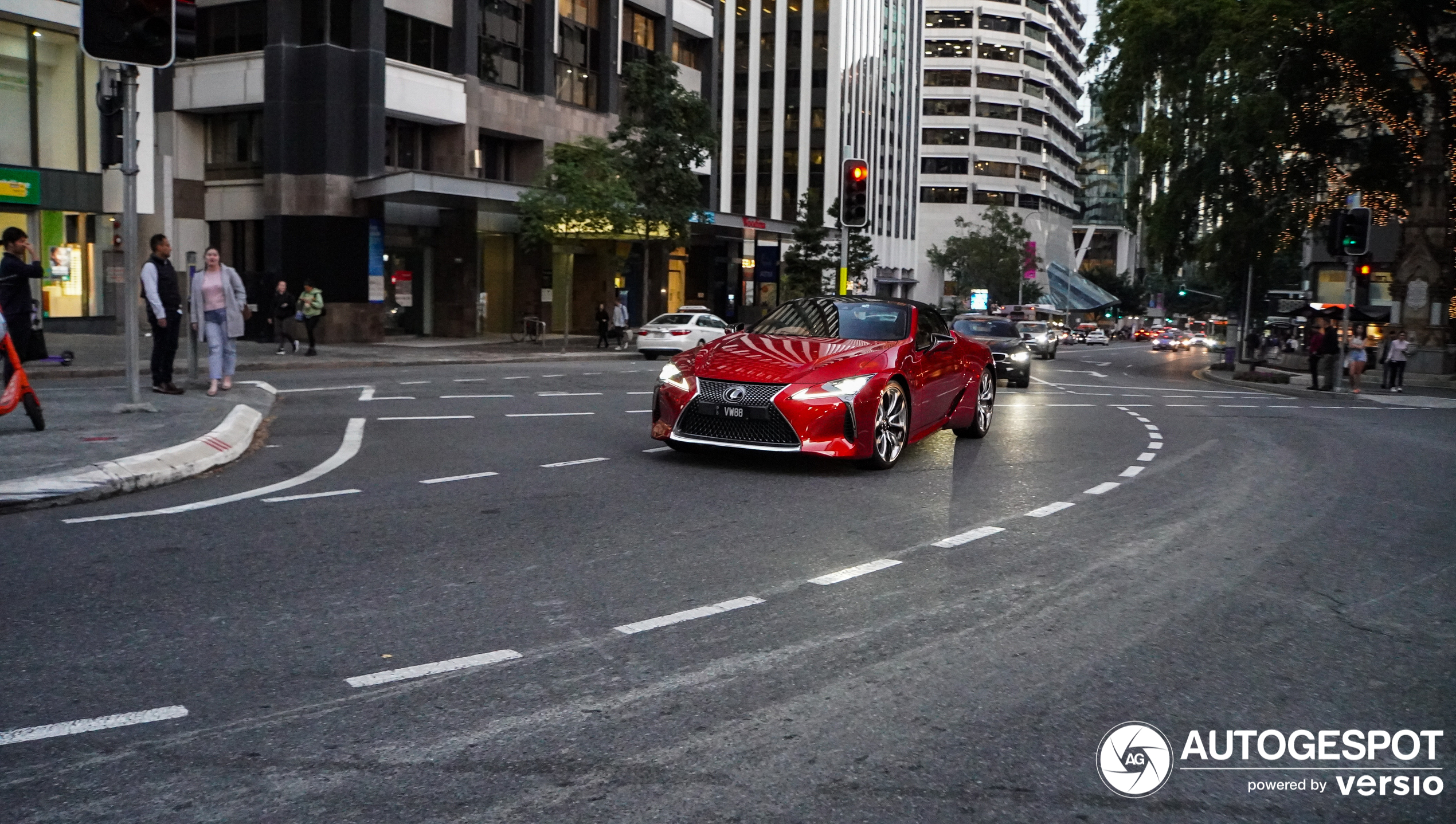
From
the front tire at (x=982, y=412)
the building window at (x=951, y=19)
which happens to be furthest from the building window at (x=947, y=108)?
the front tire at (x=982, y=412)

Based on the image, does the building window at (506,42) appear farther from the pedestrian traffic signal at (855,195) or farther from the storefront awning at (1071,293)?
the storefront awning at (1071,293)

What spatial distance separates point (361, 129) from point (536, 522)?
30.0 m

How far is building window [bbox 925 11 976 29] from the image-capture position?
11169 cm

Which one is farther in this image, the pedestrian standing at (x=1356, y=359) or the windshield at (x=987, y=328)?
the pedestrian standing at (x=1356, y=359)

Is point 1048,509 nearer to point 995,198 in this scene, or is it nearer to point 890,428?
point 890,428

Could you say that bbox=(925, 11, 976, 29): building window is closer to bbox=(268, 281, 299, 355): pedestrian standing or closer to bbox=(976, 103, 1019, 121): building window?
bbox=(976, 103, 1019, 121): building window

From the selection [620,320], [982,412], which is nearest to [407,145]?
[620,320]

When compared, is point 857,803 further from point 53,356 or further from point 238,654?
point 53,356

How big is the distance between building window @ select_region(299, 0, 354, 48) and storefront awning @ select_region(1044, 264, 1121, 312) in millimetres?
98869

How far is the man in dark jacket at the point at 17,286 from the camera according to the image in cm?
1333

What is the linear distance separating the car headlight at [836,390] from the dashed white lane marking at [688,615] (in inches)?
167

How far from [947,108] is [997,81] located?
5.42 metres

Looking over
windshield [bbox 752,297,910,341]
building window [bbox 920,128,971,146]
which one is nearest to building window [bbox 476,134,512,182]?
windshield [bbox 752,297,910,341]

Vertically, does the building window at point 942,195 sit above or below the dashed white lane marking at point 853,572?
above
